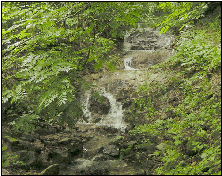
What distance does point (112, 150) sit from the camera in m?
6.49

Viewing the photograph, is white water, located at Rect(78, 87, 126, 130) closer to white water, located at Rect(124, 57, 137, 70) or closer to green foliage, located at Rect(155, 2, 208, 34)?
white water, located at Rect(124, 57, 137, 70)

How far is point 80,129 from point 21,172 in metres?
3.76

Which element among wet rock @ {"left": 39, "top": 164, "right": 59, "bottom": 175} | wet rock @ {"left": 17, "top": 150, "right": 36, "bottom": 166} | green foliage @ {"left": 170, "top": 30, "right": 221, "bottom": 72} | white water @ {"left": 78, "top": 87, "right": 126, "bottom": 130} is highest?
green foliage @ {"left": 170, "top": 30, "right": 221, "bottom": 72}

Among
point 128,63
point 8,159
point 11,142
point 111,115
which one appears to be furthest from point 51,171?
point 128,63

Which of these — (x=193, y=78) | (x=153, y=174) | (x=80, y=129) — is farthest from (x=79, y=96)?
(x=153, y=174)

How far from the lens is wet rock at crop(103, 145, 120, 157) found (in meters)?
6.32

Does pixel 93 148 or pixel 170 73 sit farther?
pixel 170 73

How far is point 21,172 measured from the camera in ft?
13.8

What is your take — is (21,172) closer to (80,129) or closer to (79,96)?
(80,129)

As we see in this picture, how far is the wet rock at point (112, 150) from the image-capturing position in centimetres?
632

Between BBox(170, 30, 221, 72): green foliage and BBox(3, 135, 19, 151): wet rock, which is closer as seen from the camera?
BBox(3, 135, 19, 151): wet rock

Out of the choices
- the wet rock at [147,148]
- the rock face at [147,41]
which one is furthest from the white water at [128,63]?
the wet rock at [147,148]

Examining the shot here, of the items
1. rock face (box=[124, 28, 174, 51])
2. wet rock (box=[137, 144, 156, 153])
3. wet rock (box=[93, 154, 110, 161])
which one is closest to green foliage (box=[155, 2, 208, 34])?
wet rock (box=[137, 144, 156, 153])

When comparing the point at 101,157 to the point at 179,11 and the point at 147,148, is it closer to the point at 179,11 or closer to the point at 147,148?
the point at 147,148
